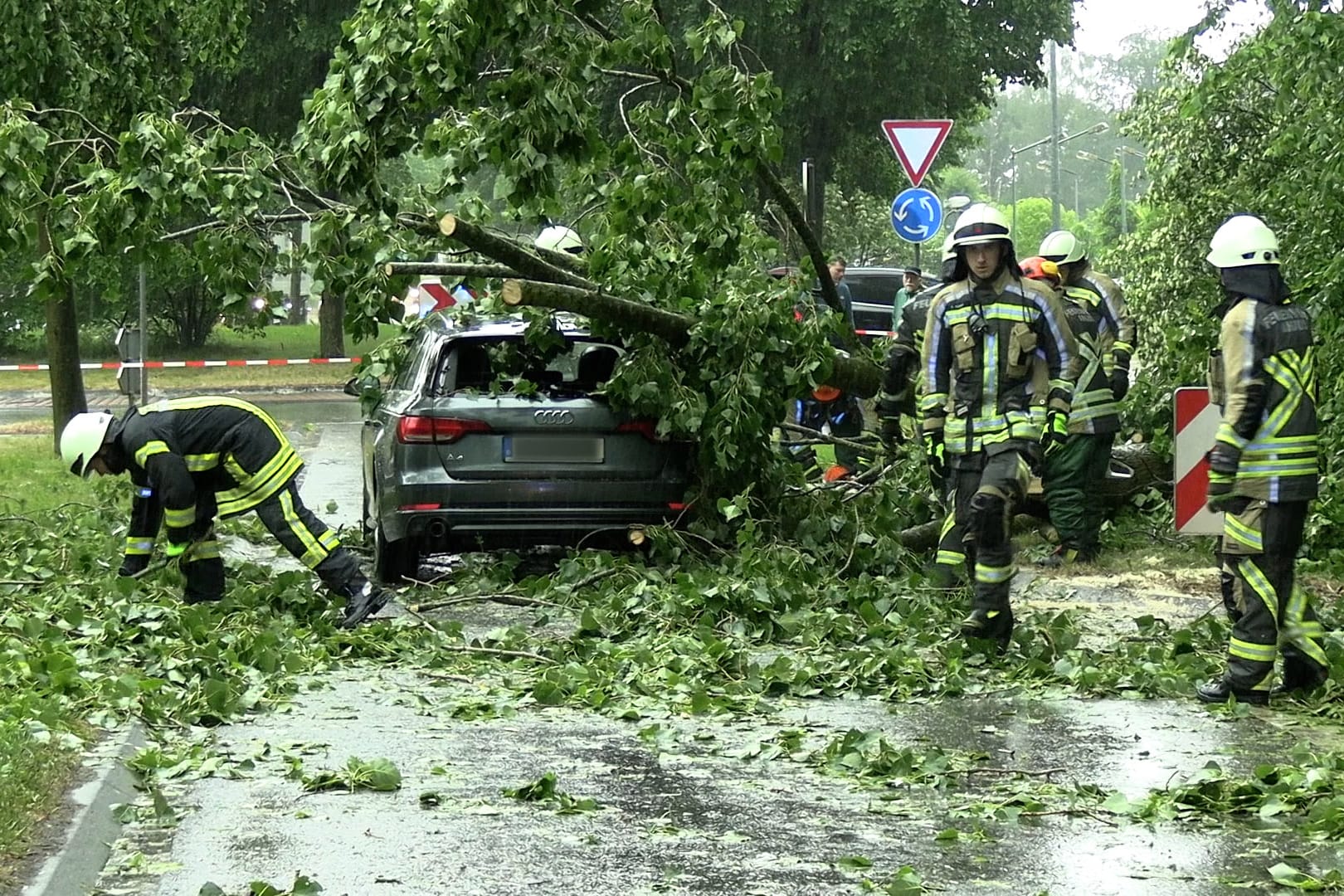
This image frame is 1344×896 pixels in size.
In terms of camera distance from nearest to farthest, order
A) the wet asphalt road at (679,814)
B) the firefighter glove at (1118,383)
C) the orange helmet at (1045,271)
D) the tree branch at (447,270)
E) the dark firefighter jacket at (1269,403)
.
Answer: the wet asphalt road at (679,814) → the dark firefighter jacket at (1269,403) → the tree branch at (447,270) → the orange helmet at (1045,271) → the firefighter glove at (1118,383)

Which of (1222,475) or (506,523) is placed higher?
(1222,475)

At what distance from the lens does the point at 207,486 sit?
31.5 ft

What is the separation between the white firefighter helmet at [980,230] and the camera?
8.43 m

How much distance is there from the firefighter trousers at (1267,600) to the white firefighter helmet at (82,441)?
4.95m

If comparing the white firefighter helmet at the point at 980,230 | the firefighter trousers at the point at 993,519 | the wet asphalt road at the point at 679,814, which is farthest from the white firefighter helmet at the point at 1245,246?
the wet asphalt road at the point at 679,814

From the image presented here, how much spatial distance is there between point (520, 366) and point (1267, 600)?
4.77 metres

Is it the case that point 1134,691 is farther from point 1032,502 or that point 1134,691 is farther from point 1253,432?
point 1032,502

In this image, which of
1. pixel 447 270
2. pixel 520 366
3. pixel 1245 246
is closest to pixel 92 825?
pixel 1245 246

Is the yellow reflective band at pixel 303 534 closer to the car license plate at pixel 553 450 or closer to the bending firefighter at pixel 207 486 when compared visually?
the bending firefighter at pixel 207 486

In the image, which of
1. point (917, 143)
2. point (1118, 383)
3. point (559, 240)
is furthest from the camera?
point (917, 143)

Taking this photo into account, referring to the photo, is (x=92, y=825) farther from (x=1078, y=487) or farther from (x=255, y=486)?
(x=1078, y=487)

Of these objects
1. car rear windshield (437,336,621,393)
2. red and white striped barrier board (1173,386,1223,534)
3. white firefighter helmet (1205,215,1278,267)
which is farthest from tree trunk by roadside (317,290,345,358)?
white firefighter helmet (1205,215,1278,267)

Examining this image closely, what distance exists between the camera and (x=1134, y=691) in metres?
7.93

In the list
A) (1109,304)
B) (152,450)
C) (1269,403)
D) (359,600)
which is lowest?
(359,600)
